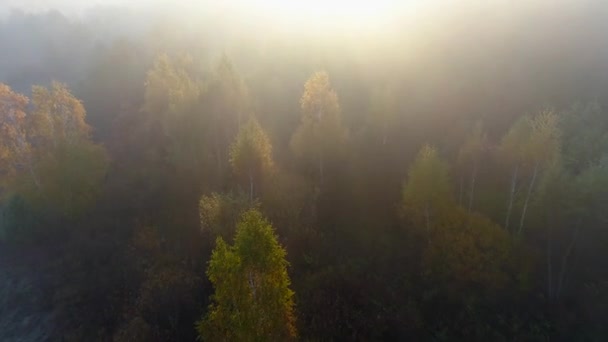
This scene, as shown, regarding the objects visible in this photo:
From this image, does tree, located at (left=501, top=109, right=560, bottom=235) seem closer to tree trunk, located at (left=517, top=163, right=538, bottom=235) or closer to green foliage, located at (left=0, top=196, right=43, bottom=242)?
tree trunk, located at (left=517, top=163, right=538, bottom=235)

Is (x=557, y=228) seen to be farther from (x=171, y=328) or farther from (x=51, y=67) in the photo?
(x=51, y=67)

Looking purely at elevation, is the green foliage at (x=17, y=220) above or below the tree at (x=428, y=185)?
below

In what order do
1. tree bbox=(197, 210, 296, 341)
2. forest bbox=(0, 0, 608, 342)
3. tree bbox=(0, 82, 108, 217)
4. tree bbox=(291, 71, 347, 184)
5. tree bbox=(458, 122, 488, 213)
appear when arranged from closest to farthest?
tree bbox=(197, 210, 296, 341) < forest bbox=(0, 0, 608, 342) < tree bbox=(0, 82, 108, 217) < tree bbox=(458, 122, 488, 213) < tree bbox=(291, 71, 347, 184)

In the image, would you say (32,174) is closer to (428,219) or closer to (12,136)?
(12,136)

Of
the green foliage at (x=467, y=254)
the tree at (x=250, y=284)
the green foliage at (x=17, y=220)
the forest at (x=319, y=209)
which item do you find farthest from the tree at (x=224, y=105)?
Result: the tree at (x=250, y=284)

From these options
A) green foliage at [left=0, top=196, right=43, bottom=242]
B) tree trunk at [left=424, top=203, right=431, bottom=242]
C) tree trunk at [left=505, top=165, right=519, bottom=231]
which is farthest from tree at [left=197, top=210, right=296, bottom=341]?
green foliage at [left=0, top=196, right=43, bottom=242]

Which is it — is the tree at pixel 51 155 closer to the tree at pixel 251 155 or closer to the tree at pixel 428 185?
the tree at pixel 251 155

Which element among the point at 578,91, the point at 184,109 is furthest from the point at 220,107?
the point at 578,91
